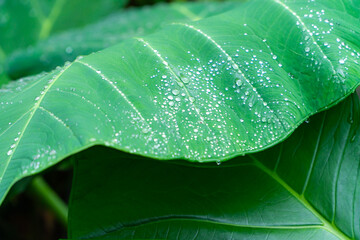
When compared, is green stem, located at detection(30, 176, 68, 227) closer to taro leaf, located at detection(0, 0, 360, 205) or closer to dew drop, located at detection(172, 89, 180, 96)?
taro leaf, located at detection(0, 0, 360, 205)

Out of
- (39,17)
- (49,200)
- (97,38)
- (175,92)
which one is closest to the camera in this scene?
(175,92)

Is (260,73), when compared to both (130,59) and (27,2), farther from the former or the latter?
(27,2)

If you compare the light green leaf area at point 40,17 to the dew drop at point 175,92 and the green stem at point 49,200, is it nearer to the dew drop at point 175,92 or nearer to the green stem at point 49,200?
the green stem at point 49,200

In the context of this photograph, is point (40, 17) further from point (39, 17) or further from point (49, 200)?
point (49, 200)

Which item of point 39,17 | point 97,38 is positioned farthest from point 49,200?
point 39,17

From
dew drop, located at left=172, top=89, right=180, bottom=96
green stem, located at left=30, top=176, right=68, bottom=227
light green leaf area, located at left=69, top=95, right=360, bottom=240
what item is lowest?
green stem, located at left=30, top=176, right=68, bottom=227

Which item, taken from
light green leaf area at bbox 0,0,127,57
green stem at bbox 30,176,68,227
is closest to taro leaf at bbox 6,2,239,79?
light green leaf area at bbox 0,0,127,57
